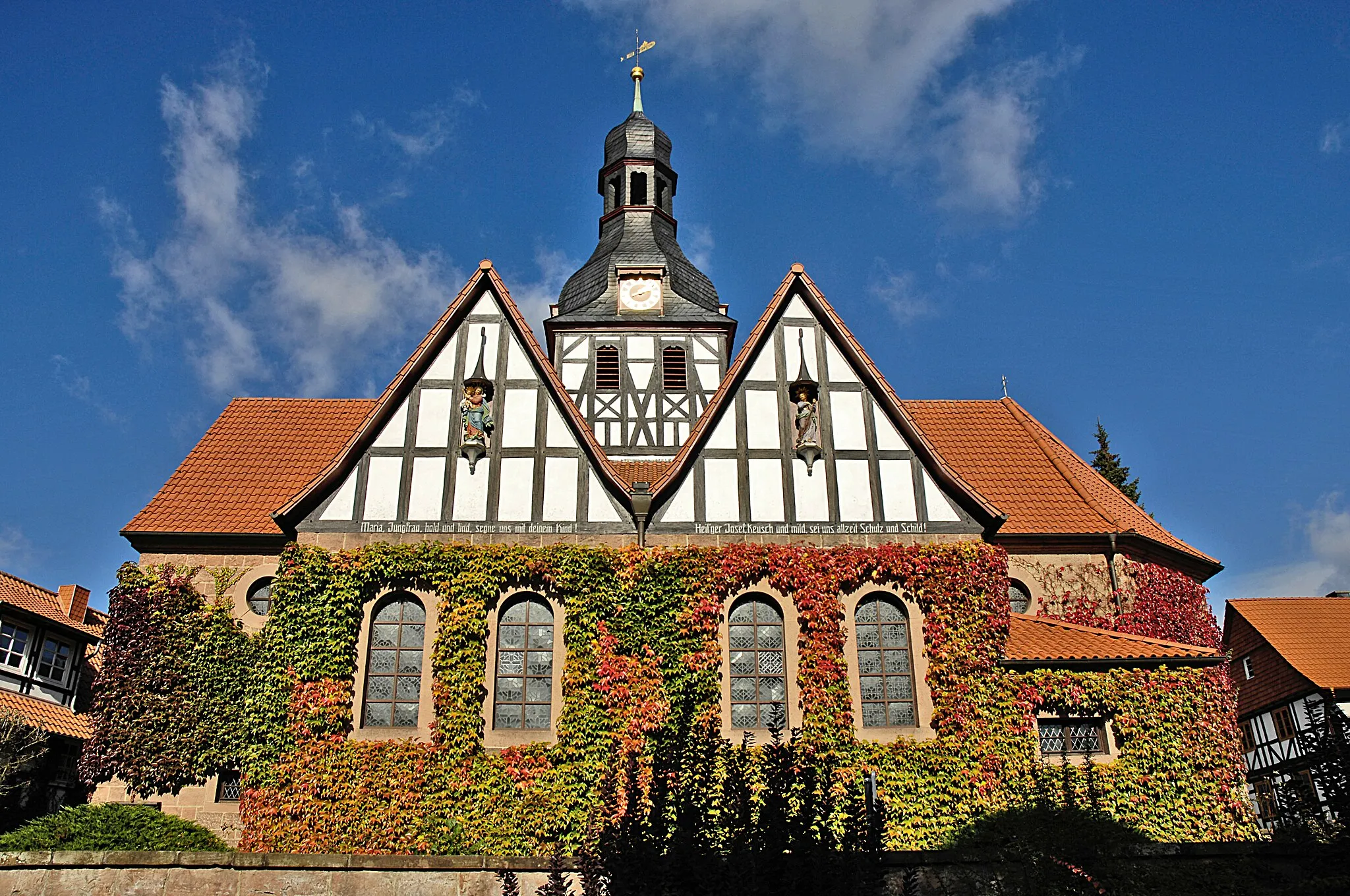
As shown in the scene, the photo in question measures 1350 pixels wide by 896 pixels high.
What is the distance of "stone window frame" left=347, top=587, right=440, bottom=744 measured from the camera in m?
18.1

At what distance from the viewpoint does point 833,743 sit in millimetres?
18094

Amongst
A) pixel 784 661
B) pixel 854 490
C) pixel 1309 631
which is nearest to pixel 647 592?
pixel 784 661

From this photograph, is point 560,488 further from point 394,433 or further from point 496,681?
point 496,681

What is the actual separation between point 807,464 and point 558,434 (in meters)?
4.43

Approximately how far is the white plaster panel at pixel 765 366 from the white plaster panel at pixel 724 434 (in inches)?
35.9

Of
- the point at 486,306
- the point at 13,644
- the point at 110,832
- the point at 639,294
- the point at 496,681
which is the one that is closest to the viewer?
the point at 110,832

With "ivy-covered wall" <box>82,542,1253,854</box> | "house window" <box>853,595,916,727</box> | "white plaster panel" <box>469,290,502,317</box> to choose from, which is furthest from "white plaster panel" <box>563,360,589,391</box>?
"house window" <box>853,595,916,727</box>

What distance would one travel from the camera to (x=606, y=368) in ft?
88.5

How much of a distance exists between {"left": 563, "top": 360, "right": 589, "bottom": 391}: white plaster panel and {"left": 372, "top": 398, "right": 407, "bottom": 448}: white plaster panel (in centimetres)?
713

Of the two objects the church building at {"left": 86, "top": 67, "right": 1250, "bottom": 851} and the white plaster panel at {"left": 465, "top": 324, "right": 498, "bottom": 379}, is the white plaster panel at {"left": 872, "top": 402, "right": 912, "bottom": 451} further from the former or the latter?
the white plaster panel at {"left": 465, "top": 324, "right": 498, "bottom": 379}

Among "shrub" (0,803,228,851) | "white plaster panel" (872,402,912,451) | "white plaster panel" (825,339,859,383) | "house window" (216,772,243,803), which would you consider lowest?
"shrub" (0,803,228,851)

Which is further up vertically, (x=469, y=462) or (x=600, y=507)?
(x=469, y=462)

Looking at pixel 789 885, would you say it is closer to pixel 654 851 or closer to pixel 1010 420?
pixel 654 851

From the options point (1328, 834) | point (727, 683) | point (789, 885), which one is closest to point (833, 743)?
point (727, 683)
